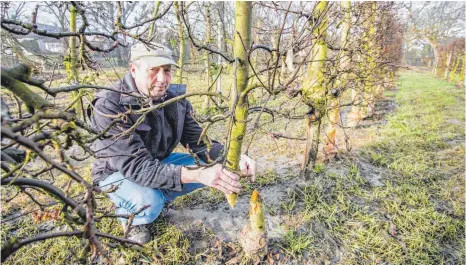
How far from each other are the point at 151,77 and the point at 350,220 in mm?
2503

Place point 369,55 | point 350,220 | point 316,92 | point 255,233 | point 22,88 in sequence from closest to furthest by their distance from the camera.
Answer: point 22,88, point 255,233, point 350,220, point 369,55, point 316,92

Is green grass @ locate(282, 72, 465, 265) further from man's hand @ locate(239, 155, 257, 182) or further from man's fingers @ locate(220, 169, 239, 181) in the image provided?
man's fingers @ locate(220, 169, 239, 181)

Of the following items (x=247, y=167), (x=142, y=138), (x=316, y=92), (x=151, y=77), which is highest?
(x=151, y=77)

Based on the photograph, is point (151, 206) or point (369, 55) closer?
point (151, 206)

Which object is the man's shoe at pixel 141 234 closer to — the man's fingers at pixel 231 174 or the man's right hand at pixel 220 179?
the man's right hand at pixel 220 179

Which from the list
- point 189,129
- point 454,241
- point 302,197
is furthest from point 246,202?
point 454,241

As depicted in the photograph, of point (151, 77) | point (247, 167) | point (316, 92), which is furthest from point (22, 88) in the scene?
point (316, 92)

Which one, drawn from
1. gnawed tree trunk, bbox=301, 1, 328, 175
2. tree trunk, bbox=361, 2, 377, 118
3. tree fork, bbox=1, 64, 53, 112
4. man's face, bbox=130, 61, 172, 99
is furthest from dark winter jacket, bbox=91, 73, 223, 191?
tree trunk, bbox=361, 2, 377, 118

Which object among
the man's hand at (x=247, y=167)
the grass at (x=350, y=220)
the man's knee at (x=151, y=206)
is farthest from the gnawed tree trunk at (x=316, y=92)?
the man's knee at (x=151, y=206)

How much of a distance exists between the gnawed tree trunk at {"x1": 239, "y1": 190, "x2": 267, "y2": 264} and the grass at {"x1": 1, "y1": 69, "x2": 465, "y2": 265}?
231 millimetres

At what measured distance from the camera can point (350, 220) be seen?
9.21 feet

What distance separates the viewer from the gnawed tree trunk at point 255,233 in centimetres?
210

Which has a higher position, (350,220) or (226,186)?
(226,186)

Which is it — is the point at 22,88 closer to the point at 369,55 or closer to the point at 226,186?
the point at 226,186
